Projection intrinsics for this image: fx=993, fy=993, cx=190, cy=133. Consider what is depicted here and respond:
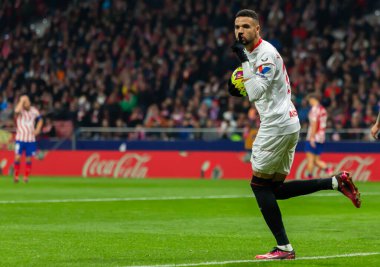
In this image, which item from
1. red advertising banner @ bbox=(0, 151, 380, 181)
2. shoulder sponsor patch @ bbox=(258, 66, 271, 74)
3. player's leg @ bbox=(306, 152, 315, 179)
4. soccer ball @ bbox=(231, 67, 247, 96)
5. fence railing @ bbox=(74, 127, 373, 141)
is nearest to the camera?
shoulder sponsor patch @ bbox=(258, 66, 271, 74)

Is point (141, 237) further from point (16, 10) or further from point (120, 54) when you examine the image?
point (16, 10)

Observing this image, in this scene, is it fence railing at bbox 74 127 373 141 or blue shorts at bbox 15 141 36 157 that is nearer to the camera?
blue shorts at bbox 15 141 36 157

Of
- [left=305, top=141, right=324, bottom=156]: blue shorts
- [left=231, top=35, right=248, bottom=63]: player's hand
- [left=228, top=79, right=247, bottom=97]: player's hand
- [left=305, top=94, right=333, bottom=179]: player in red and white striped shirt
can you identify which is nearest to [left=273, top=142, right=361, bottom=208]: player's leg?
[left=228, top=79, right=247, bottom=97]: player's hand

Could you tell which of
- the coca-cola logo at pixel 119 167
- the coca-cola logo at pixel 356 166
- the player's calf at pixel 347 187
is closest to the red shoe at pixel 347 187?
the player's calf at pixel 347 187

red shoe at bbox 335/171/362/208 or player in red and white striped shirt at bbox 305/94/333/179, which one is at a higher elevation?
red shoe at bbox 335/171/362/208

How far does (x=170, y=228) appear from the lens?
44.5ft

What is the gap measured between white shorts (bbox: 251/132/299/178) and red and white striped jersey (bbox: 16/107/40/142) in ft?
61.9

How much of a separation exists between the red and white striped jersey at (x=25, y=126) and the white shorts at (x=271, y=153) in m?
18.9

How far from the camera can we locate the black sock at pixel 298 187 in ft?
33.4

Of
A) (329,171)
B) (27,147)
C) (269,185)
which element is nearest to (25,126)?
(27,147)

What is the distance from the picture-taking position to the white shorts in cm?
985

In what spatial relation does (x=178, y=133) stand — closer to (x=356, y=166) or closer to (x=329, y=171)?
(x=329, y=171)

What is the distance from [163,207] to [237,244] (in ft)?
20.7

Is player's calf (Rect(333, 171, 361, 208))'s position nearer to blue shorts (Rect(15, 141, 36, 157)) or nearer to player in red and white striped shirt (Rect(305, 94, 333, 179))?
player in red and white striped shirt (Rect(305, 94, 333, 179))
